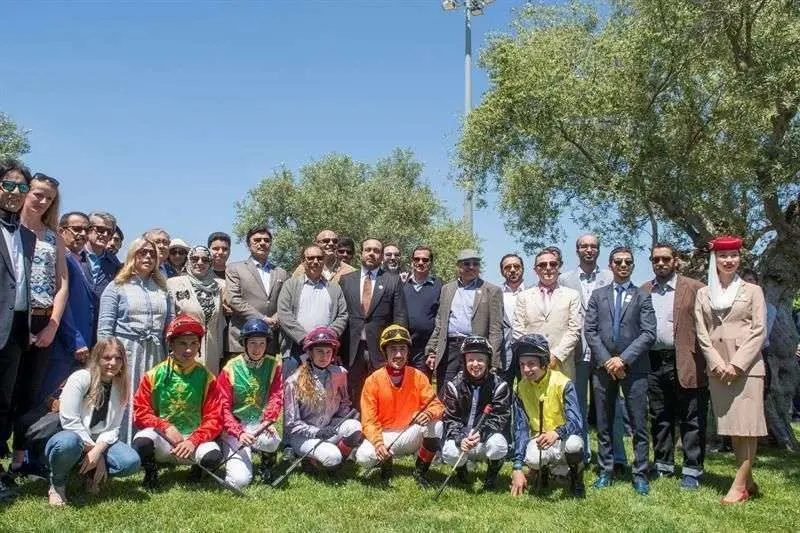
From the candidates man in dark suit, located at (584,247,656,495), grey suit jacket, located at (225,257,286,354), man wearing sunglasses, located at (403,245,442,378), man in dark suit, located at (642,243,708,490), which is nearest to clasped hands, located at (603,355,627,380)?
man in dark suit, located at (584,247,656,495)

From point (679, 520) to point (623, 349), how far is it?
1.75 meters

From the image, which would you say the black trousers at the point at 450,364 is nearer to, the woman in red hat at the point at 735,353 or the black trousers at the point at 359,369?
the black trousers at the point at 359,369

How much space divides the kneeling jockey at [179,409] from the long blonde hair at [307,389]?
799 millimetres

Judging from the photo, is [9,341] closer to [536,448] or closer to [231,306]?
[231,306]

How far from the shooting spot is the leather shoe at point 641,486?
631cm

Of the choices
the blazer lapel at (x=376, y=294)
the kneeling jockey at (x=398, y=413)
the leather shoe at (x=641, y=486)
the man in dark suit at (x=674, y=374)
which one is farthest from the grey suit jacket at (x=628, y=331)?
the blazer lapel at (x=376, y=294)

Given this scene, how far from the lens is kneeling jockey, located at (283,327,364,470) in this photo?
662cm

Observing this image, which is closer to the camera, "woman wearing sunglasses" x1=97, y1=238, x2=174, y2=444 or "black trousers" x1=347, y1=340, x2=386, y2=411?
"woman wearing sunglasses" x1=97, y1=238, x2=174, y2=444

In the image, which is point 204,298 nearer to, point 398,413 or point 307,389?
point 307,389

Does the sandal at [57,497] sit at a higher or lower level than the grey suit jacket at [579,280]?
lower

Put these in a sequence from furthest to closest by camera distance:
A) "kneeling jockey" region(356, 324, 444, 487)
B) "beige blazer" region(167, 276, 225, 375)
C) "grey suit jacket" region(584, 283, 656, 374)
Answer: "beige blazer" region(167, 276, 225, 375) < "grey suit jacket" region(584, 283, 656, 374) < "kneeling jockey" region(356, 324, 444, 487)

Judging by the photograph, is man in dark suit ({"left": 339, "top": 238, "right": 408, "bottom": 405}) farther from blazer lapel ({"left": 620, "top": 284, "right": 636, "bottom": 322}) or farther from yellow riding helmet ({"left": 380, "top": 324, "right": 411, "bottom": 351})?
blazer lapel ({"left": 620, "top": 284, "right": 636, "bottom": 322})

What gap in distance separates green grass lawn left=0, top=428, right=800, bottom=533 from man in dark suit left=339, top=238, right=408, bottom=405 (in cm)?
157

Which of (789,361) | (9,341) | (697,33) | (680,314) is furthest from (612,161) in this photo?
(9,341)
